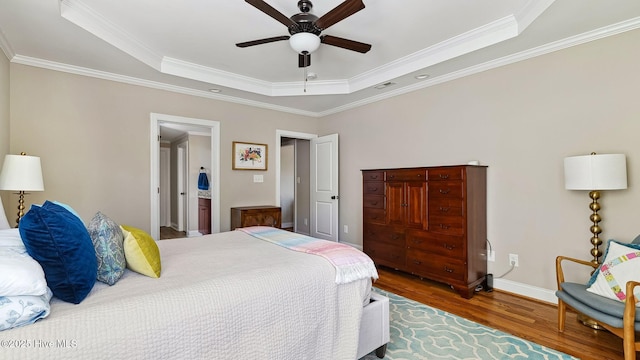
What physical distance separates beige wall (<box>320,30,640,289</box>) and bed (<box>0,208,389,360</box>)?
1.99m

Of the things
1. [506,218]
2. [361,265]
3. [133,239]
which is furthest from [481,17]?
[133,239]

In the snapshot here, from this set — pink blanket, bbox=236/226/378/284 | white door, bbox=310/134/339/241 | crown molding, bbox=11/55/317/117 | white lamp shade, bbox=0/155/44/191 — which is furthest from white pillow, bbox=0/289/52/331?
white door, bbox=310/134/339/241

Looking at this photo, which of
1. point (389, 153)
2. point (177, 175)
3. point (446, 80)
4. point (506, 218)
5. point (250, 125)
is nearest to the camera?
point (506, 218)

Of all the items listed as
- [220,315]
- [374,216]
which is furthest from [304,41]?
[374,216]

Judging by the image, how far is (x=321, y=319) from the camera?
1.61 metres

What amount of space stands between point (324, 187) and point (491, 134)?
2716mm

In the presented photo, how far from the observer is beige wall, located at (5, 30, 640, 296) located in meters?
2.54

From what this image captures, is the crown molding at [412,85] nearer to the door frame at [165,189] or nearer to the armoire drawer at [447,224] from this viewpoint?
the armoire drawer at [447,224]

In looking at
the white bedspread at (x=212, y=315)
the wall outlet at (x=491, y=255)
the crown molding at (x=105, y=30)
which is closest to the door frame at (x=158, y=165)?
the crown molding at (x=105, y=30)

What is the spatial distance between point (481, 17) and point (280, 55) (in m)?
2.01

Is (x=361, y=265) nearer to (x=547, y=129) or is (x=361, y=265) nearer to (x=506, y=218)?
(x=506, y=218)

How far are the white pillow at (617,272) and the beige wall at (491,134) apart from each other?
0.49 metres

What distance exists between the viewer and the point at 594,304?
1948 mm

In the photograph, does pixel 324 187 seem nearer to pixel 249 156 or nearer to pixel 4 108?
pixel 249 156
